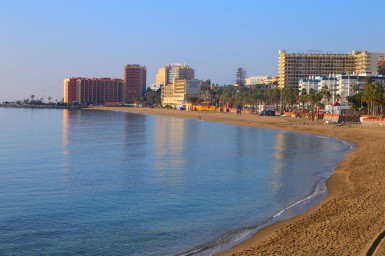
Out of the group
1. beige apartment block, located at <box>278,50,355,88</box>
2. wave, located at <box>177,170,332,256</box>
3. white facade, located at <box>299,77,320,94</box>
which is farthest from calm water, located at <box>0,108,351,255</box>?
beige apartment block, located at <box>278,50,355,88</box>

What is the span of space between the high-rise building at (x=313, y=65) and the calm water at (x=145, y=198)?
147 m

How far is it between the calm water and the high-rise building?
5804 inches

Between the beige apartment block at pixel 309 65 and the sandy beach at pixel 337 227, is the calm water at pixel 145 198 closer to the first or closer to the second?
the sandy beach at pixel 337 227

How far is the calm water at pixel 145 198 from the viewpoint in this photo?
14664 mm

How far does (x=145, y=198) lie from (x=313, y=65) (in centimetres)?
17092

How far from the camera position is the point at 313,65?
184m

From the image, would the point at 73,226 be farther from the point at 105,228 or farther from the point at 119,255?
the point at 119,255

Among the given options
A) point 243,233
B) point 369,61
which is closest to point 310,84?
point 369,61

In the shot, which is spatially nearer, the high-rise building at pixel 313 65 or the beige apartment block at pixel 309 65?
the high-rise building at pixel 313 65

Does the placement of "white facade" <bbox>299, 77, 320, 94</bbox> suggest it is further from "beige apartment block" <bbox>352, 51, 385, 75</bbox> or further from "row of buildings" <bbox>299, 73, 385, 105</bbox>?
"beige apartment block" <bbox>352, 51, 385, 75</bbox>

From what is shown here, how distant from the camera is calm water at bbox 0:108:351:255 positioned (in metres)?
14.7

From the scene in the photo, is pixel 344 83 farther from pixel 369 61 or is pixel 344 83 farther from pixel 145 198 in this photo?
pixel 145 198

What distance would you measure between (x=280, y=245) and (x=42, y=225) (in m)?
7.41

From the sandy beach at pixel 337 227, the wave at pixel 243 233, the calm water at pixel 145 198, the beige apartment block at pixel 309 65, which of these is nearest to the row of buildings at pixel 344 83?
the beige apartment block at pixel 309 65
